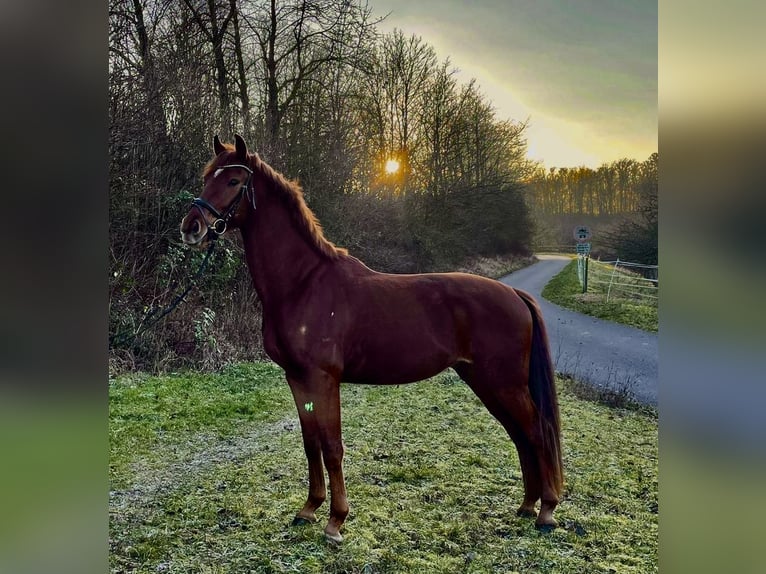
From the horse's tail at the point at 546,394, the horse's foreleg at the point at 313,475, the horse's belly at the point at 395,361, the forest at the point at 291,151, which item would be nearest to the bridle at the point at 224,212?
the forest at the point at 291,151

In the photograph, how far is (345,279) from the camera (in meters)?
2.56

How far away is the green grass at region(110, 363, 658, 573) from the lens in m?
2.44

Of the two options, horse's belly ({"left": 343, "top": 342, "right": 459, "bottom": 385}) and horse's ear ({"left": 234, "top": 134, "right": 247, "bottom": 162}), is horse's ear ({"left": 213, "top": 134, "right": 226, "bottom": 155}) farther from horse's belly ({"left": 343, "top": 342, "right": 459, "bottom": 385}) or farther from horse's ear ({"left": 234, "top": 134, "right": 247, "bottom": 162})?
horse's belly ({"left": 343, "top": 342, "right": 459, "bottom": 385})

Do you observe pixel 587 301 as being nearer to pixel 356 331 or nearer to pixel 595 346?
pixel 595 346

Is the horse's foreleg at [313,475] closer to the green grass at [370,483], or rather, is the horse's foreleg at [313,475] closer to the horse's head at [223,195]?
the green grass at [370,483]

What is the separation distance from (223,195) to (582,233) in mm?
2312

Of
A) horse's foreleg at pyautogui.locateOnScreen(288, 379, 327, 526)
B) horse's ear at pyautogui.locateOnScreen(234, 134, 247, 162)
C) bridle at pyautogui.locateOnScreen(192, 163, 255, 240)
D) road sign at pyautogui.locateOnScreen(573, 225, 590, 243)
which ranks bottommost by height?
horse's foreleg at pyautogui.locateOnScreen(288, 379, 327, 526)

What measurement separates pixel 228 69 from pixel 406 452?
10.3 ft

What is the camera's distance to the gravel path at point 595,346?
2.88m

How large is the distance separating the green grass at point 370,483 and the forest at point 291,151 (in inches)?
18.1

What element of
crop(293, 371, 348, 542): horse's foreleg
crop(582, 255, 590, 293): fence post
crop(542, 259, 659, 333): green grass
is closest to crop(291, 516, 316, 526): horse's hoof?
crop(293, 371, 348, 542): horse's foreleg

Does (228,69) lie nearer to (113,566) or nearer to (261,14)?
(261,14)

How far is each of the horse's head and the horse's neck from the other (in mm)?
116
